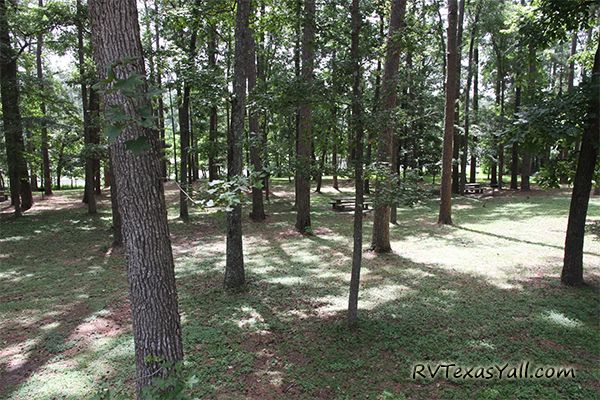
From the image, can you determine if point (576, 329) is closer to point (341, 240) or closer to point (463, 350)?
point (463, 350)

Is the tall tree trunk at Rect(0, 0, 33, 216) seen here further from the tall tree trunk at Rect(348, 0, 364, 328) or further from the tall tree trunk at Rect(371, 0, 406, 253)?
the tall tree trunk at Rect(348, 0, 364, 328)

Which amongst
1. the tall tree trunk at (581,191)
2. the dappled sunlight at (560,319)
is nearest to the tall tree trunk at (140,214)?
the dappled sunlight at (560,319)

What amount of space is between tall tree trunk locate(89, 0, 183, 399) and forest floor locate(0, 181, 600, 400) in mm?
491

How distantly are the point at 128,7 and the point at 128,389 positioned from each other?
389 cm

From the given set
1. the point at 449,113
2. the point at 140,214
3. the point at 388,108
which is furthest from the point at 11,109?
the point at 449,113

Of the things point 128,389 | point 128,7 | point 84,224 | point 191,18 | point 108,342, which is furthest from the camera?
point 84,224

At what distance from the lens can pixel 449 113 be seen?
1154 centimetres

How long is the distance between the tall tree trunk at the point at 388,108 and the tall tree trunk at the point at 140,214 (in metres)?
3.08

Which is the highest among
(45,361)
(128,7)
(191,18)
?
(191,18)

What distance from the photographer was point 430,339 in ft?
16.1

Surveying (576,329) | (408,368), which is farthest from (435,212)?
(408,368)

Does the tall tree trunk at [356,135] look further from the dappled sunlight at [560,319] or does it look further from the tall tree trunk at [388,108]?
the dappled sunlight at [560,319]

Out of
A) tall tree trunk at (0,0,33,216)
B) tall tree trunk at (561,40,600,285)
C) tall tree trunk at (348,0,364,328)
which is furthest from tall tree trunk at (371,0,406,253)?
tall tree trunk at (0,0,33,216)

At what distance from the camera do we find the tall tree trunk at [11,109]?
→ 42.0 ft
